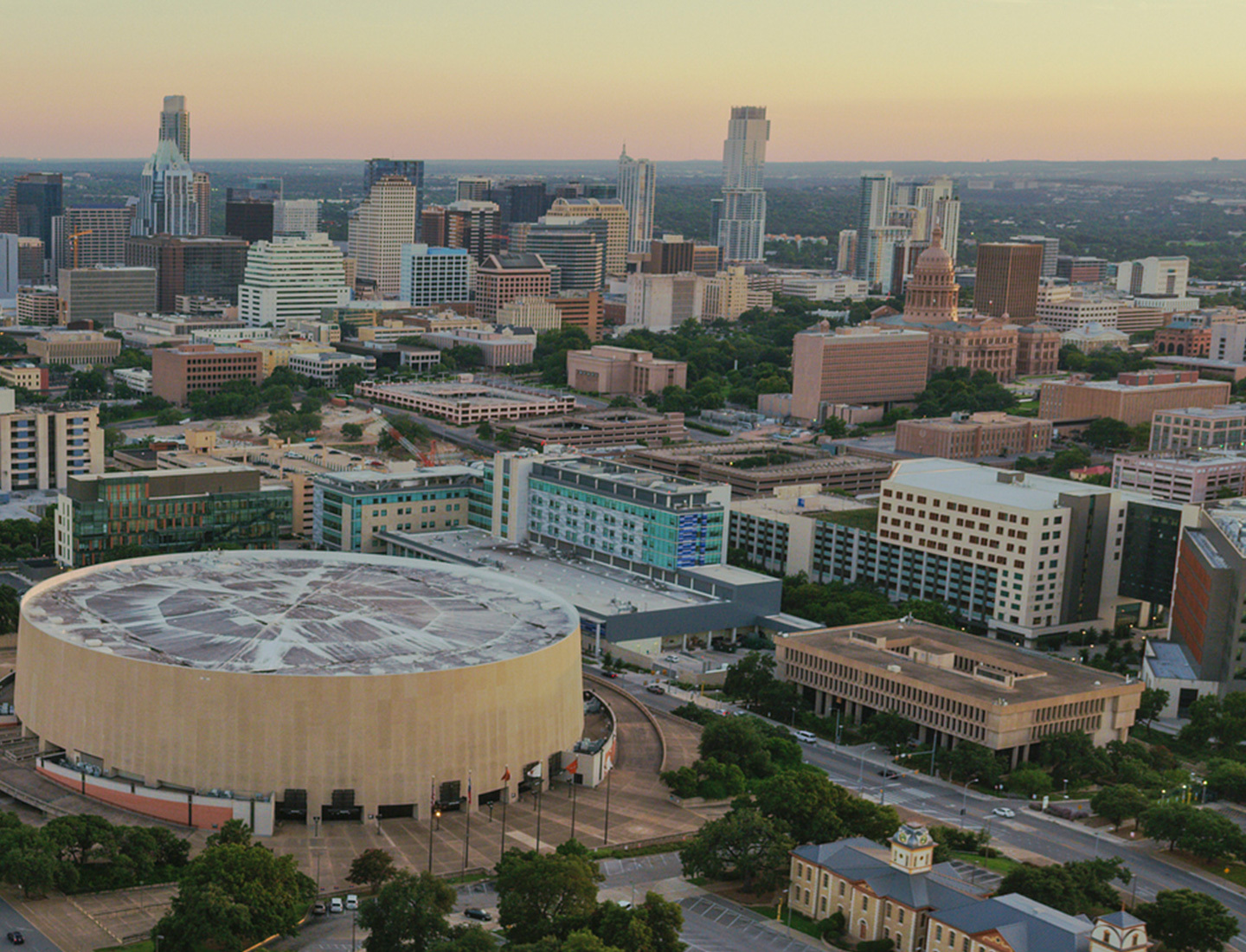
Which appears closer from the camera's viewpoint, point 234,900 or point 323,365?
point 234,900

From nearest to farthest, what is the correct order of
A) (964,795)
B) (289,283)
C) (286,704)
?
(286,704), (964,795), (289,283)

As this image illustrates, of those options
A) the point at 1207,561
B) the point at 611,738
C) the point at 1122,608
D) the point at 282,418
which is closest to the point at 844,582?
the point at 1122,608

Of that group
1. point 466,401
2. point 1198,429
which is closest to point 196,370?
point 466,401

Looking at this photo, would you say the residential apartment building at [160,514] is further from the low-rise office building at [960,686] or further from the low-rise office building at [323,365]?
the low-rise office building at [323,365]

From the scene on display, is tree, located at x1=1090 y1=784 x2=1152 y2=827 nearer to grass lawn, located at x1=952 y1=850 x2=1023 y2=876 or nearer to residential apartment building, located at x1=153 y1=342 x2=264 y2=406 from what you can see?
grass lawn, located at x1=952 y1=850 x2=1023 y2=876

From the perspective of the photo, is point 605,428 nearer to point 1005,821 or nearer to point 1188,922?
point 1005,821

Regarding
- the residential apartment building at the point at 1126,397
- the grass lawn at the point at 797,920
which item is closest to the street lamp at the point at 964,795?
the grass lawn at the point at 797,920

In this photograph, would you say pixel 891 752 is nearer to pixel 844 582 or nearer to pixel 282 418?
pixel 844 582
